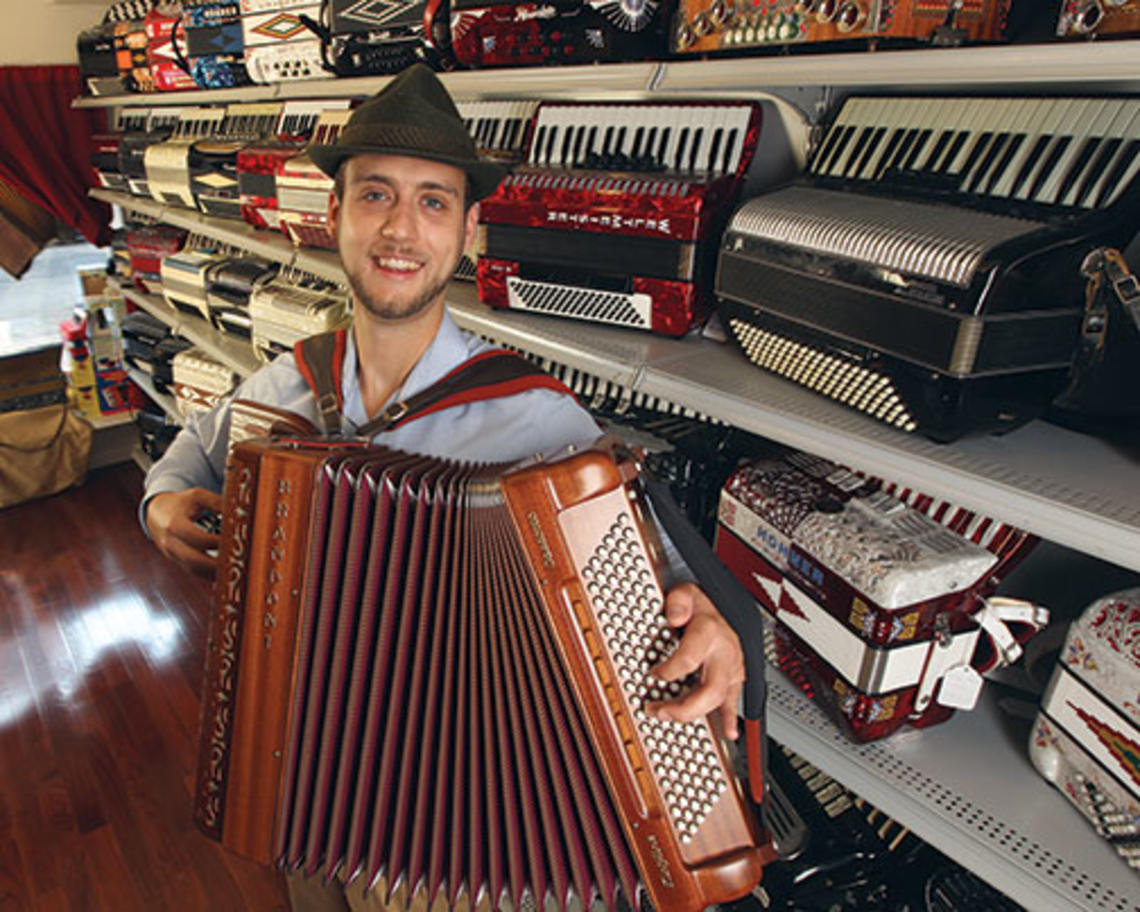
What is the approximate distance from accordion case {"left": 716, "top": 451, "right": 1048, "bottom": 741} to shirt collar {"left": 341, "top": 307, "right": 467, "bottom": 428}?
0.67 m

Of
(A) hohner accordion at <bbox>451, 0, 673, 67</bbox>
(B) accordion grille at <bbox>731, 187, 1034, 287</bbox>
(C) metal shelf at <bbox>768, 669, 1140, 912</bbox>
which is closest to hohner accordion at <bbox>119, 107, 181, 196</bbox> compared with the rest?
(A) hohner accordion at <bbox>451, 0, 673, 67</bbox>

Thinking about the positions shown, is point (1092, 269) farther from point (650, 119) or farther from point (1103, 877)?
point (650, 119)

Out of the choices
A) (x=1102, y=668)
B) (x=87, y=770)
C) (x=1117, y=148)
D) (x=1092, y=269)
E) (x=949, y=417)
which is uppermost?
(x=1117, y=148)

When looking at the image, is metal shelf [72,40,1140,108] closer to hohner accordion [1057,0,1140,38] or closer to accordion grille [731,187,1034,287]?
hohner accordion [1057,0,1140,38]

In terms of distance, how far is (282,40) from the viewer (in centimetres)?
272

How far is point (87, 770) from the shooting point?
265 centimetres

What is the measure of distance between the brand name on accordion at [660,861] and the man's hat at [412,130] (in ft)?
3.64

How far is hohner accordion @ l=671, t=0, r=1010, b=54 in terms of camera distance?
3.52ft

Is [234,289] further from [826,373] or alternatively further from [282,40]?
[826,373]

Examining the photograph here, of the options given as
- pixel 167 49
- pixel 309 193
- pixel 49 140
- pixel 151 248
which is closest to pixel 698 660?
pixel 309 193

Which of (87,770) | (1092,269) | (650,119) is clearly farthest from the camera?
(87,770)

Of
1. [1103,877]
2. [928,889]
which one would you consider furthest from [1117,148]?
[928,889]

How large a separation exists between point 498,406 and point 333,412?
0.31 metres

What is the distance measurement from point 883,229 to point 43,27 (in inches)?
220
